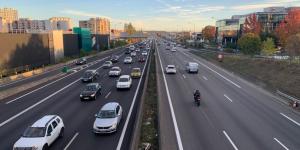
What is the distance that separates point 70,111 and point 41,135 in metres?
8.69

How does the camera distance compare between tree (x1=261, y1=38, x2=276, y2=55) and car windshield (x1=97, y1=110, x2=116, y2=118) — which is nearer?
car windshield (x1=97, y1=110, x2=116, y2=118)

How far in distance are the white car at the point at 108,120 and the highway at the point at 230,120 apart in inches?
128

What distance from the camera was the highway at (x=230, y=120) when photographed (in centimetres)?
1734

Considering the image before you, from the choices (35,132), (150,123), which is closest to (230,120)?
(150,123)

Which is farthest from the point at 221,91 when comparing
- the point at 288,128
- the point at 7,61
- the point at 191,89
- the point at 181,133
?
the point at 7,61

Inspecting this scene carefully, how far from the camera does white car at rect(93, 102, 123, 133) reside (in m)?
18.6

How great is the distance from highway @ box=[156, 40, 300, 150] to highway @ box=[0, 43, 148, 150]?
10.2 ft

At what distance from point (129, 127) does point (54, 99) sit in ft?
41.4

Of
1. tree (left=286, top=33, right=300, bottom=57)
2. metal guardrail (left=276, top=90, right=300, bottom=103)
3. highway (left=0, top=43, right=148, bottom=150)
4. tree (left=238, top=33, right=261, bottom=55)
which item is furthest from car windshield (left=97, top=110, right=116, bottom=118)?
tree (left=238, top=33, right=261, bottom=55)

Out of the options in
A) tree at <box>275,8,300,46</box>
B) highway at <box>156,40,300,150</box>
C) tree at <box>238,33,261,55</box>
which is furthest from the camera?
tree at <box>275,8,300,46</box>

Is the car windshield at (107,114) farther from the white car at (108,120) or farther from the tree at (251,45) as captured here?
the tree at (251,45)

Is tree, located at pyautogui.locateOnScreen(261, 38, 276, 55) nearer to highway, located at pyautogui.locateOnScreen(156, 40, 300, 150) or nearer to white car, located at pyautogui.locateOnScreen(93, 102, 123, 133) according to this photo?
highway, located at pyautogui.locateOnScreen(156, 40, 300, 150)

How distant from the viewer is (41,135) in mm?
16219

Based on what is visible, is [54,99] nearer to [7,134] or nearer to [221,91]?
[7,134]
